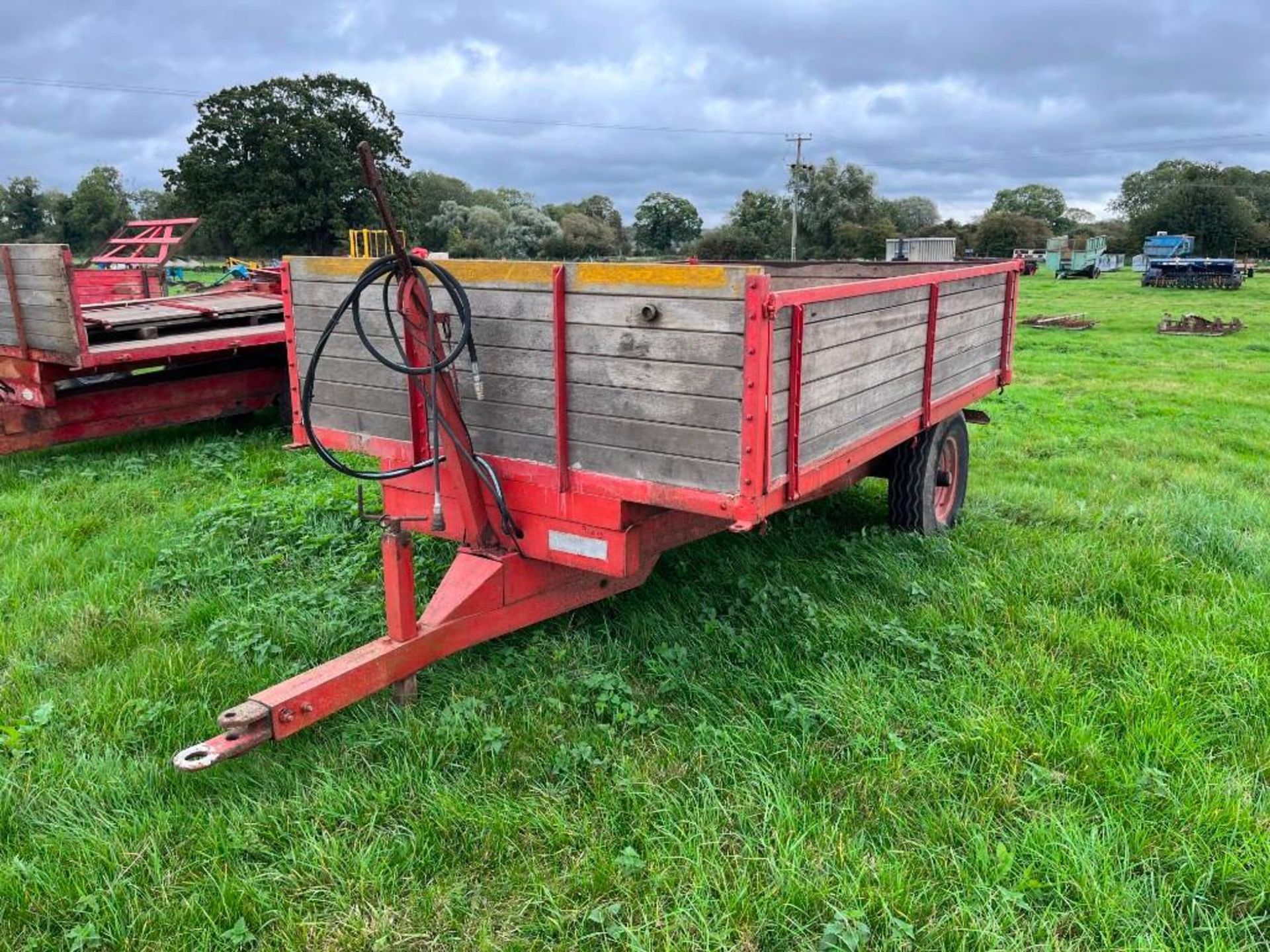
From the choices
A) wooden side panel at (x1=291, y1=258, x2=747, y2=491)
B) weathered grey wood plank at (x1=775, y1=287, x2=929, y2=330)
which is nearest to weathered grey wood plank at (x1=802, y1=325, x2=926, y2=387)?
weathered grey wood plank at (x1=775, y1=287, x2=929, y2=330)

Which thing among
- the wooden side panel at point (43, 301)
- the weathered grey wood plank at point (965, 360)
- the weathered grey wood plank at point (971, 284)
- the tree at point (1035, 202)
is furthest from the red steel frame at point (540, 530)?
the tree at point (1035, 202)

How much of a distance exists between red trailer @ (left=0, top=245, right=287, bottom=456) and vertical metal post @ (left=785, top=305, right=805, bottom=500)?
533 centimetres

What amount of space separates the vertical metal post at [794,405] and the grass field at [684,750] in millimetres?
865

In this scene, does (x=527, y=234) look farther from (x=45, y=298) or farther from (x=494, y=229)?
(x=45, y=298)

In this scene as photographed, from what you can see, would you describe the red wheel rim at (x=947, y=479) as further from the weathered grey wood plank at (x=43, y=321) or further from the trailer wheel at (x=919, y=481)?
the weathered grey wood plank at (x=43, y=321)

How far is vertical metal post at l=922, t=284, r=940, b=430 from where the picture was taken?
4.59 m

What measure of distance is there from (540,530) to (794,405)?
3.53 ft

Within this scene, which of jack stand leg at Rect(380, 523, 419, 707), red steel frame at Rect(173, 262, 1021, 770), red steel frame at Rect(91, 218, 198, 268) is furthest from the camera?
red steel frame at Rect(91, 218, 198, 268)

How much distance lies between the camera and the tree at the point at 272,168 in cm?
4606

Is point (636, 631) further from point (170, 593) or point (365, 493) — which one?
point (365, 493)

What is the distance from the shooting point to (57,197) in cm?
6738

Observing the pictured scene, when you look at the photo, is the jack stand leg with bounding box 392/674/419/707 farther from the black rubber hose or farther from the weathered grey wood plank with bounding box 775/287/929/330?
the weathered grey wood plank with bounding box 775/287/929/330

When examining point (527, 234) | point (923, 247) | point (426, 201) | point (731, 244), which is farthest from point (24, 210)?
point (923, 247)

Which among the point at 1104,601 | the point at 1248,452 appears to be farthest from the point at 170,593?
the point at 1248,452
